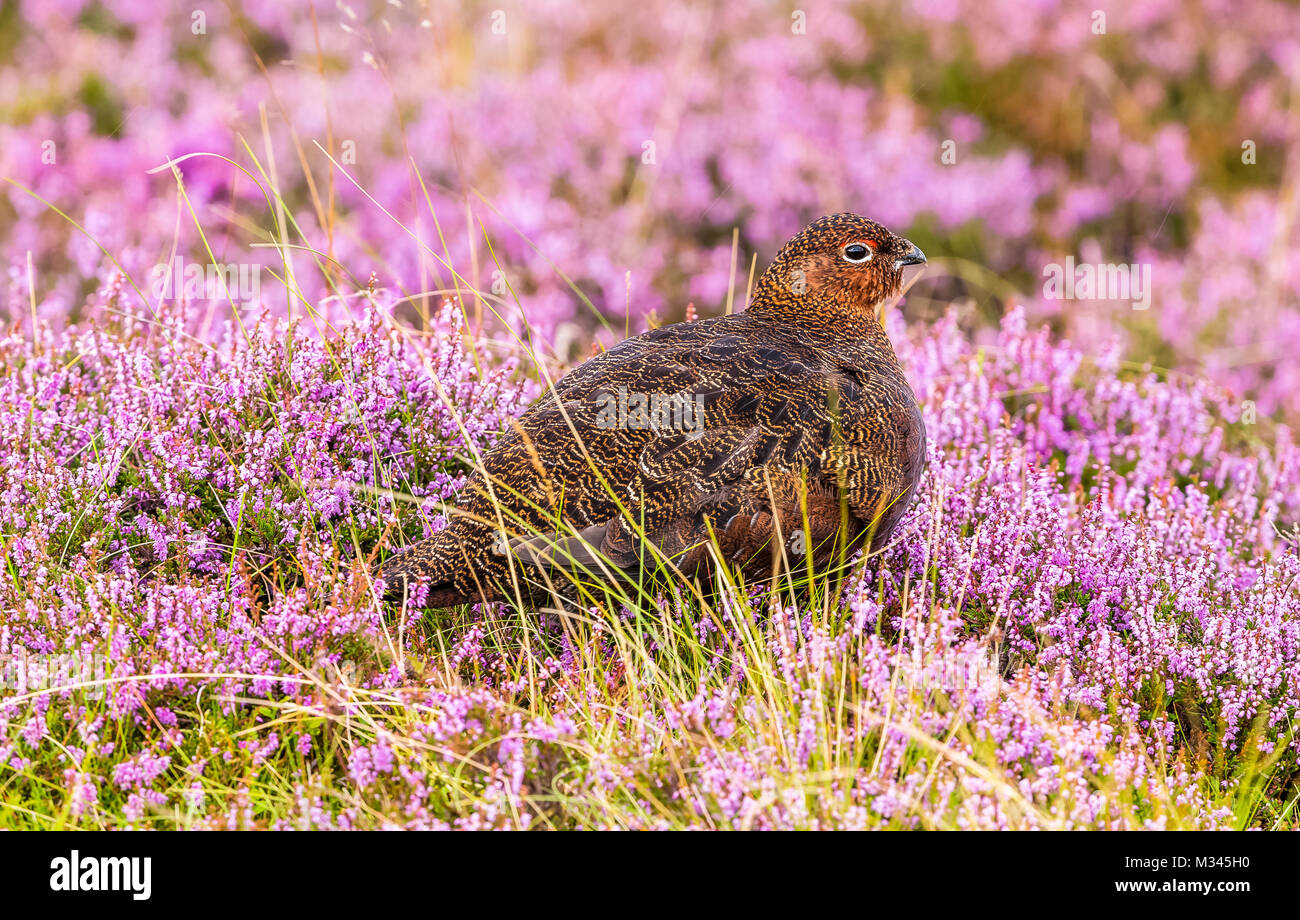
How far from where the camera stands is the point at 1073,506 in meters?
3.75

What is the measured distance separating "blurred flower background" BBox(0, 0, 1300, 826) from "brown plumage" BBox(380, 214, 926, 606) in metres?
0.18

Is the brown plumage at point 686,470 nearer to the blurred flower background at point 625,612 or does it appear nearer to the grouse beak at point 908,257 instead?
the blurred flower background at point 625,612

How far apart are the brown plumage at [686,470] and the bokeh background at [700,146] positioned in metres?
3.03

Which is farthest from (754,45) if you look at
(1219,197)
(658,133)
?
(1219,197)

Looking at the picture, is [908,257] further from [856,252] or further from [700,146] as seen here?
[700,146]

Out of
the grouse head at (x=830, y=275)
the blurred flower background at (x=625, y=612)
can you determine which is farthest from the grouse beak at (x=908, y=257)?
the blurred flower background at (x=625, y=612)

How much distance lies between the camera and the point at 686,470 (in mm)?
2799

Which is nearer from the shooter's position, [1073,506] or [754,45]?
[1073,506]

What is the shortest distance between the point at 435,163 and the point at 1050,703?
639 centimetres

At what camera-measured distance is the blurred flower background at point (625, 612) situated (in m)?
2.38

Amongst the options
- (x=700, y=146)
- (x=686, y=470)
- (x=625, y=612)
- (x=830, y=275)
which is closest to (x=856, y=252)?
(x=830, y=275)

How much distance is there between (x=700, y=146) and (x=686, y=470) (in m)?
5.73

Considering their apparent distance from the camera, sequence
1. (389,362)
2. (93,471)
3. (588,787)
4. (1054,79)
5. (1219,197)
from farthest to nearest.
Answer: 1. (1054,79)
2. (1219,197)
3. (389,362)
4. (93,471)
5. (588,787)

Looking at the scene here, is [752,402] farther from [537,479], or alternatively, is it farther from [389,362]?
[389,362]
